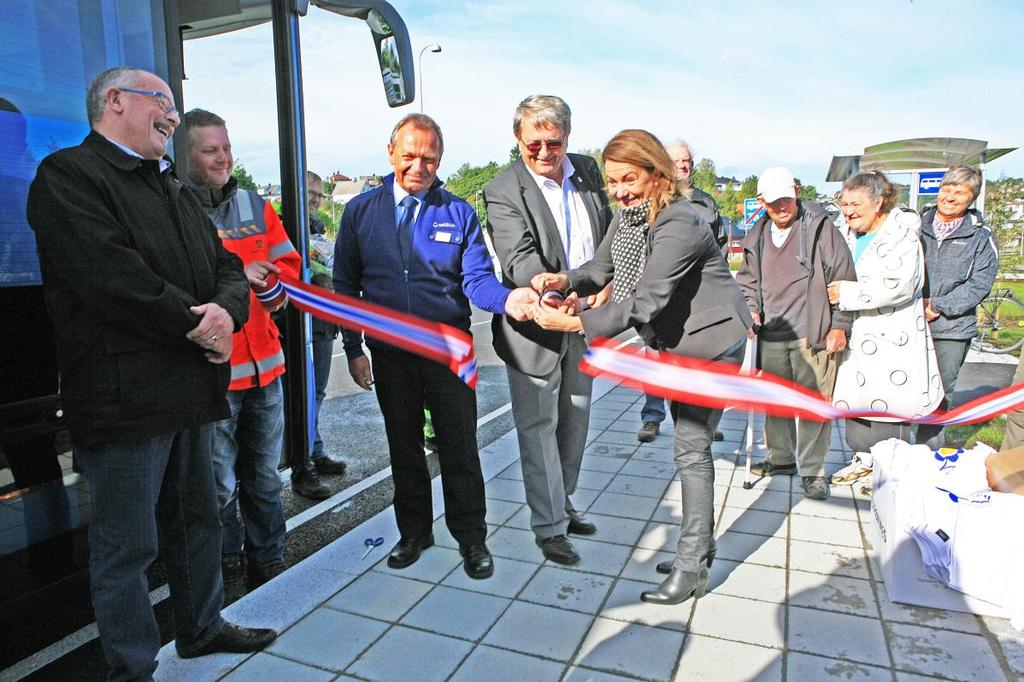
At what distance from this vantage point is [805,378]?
15.8 ft

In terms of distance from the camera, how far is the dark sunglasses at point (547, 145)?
11.9 feet

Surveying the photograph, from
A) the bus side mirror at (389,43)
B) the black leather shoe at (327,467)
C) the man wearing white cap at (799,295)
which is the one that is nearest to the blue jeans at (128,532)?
the black leather shoe at (327,467)

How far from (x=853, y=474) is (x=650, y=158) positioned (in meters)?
2.96

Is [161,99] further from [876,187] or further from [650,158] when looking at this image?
[876,187]

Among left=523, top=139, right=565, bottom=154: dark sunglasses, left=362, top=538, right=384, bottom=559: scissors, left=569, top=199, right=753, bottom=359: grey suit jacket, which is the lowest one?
left=362, top=538, right=384, bottom=559: scissors

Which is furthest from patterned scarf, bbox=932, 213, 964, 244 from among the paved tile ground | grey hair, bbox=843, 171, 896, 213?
the paved tile ground

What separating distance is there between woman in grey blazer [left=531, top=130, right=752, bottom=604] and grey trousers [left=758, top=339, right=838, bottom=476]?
156 cm

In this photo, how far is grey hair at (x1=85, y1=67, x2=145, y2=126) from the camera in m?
2.46

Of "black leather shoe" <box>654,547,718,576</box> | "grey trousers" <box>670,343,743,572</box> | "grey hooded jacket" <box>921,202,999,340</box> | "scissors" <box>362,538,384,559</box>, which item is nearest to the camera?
"grey trousers" <box>670,343,743,572</box>

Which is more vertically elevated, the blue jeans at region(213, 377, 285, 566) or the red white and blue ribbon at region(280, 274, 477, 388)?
the red white and blue ribbon at region(280, 274, 477, 388)

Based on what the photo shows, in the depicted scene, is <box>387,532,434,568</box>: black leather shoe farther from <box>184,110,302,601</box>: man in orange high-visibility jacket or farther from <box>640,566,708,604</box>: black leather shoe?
<box>640,566,708,604</box>: black leather shoe

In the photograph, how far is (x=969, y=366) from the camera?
10344 mm

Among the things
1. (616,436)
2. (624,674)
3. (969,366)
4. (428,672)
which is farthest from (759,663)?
(969,366)

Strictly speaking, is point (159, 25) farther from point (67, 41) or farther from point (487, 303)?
point (487, 303)
